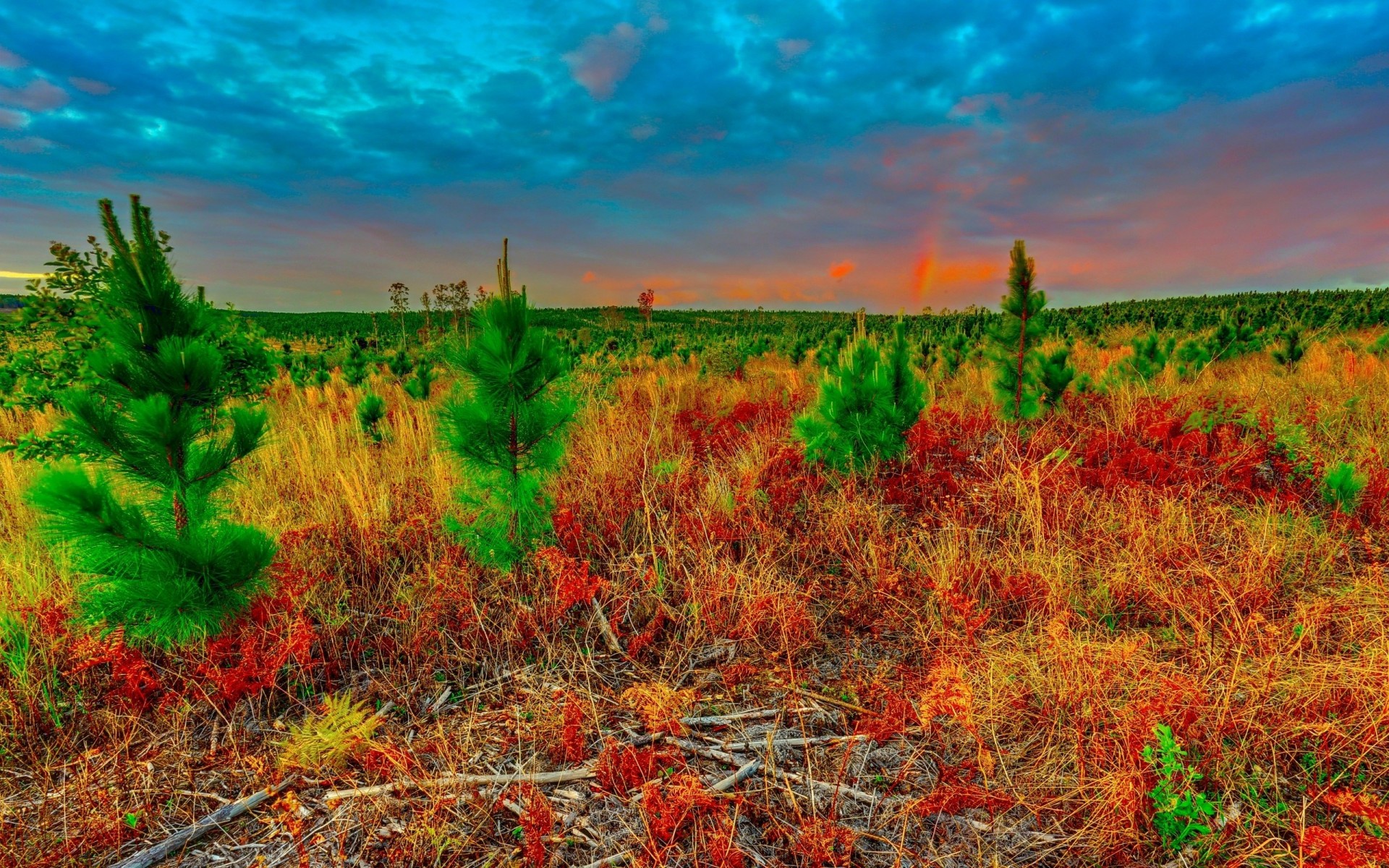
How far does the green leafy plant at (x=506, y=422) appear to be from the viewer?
357cm

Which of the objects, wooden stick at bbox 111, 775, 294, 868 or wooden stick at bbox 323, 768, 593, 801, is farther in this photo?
wooden stick at bbox 323, 768, 593, 801

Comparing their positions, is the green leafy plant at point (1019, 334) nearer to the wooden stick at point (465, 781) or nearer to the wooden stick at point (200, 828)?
the wooden stick at point (465, 781)

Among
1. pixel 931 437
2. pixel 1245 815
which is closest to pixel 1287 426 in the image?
pixel 931 437

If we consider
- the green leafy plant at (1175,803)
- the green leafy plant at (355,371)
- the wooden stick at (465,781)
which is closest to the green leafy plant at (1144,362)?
the green leafy plant at (1175,803)

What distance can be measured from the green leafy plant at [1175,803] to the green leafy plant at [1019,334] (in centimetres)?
519

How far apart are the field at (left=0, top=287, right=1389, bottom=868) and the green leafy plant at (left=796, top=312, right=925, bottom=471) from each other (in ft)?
1.27

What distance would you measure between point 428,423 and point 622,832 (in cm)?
650

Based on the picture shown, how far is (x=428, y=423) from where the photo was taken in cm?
762

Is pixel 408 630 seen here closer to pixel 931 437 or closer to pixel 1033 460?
pixel 931 437

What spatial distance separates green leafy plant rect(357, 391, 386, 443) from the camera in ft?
23.4

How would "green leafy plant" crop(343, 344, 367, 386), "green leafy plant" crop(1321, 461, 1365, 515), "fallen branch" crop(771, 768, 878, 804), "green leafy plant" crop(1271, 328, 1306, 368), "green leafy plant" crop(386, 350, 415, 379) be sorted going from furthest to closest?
1. "green leafy plant" crop(386, 350, 415, 379)
2. "green leafy plant" crop(343, 344, 367, 386)
3. "green leafy plant" crop(1271, 328, 1306, 368)
4. "green leafy plant" crop(1321, 461, 1365, 515)
5. "fallen branch" crop(771, 768, 878, 804)

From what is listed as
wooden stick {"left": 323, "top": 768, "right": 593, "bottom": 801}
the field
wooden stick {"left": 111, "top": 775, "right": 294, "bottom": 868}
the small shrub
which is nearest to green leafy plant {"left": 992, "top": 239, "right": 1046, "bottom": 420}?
the field

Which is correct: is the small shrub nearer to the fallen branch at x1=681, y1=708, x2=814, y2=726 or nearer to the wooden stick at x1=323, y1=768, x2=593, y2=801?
the wooden stick at x1=323, y1=768, x2=593, y2=801

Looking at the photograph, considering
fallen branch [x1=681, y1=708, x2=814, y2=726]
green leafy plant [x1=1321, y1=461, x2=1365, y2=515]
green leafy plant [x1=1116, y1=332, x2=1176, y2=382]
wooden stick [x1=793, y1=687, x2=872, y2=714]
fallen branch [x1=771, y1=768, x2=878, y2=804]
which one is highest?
green leafy plant [x1=1116, y1=332, x2=1176, y2=382]
